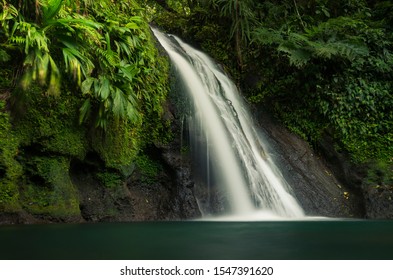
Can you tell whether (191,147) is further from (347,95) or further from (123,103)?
(347,95)

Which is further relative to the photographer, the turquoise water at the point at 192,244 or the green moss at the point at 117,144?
the green moss at the point at 117,144

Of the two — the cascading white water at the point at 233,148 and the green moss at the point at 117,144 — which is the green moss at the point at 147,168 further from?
the cascading white water at the point at 233,148

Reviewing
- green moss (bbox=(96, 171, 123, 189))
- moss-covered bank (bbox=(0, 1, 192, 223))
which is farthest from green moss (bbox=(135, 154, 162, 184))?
green moss (bbox=(96, 171, 123, 189))

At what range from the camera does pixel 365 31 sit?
876cm

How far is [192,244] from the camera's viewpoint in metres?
3.13

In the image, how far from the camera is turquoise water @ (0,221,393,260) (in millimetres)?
2641

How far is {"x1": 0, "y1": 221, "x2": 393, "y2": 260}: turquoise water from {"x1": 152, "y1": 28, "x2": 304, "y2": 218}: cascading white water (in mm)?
2170

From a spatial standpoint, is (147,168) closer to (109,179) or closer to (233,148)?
(109,179)

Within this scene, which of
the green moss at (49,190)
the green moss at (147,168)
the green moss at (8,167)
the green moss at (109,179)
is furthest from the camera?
the green moss at (147,168)

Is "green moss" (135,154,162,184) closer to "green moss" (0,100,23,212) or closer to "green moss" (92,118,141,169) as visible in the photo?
"green moss" (92,118,141,169)

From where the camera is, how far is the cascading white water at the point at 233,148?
6262 millimetres

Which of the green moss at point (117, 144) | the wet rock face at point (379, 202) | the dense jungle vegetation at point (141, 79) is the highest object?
the dense jungle vegetation at point (141, 79)

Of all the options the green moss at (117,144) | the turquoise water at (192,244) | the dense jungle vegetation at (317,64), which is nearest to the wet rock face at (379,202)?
the dense jungle vegetation at (317,64)

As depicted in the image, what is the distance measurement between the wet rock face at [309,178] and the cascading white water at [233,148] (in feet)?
1.08
